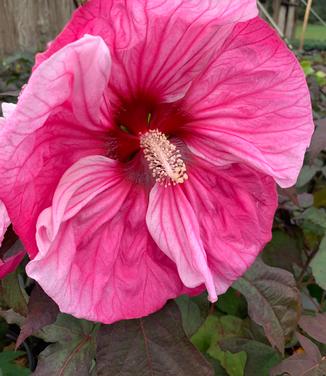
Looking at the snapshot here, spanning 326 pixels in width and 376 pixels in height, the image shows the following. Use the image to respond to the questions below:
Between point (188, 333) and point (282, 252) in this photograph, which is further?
point (282, 252)

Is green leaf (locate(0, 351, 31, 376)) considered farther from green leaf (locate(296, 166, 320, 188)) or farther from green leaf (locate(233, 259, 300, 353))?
green leaf (locate(296, 166, 320, 188))

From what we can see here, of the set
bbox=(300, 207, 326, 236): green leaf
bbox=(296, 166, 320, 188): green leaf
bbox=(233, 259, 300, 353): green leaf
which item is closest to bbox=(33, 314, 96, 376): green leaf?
bbox=(233, 259, 300, 353): green leaf

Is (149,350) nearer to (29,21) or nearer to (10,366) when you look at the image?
(10,366)

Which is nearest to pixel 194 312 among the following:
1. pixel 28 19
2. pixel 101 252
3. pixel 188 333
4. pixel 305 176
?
pixel 188 333

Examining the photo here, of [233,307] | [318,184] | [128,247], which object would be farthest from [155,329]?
[318,184]

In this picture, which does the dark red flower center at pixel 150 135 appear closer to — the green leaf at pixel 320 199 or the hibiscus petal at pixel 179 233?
the hibiscus petal at pixel 179 233

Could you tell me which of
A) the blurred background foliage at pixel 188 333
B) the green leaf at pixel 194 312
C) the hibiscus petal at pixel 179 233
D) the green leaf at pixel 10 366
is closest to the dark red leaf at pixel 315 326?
the blurred background foliage at pixel 188 333
